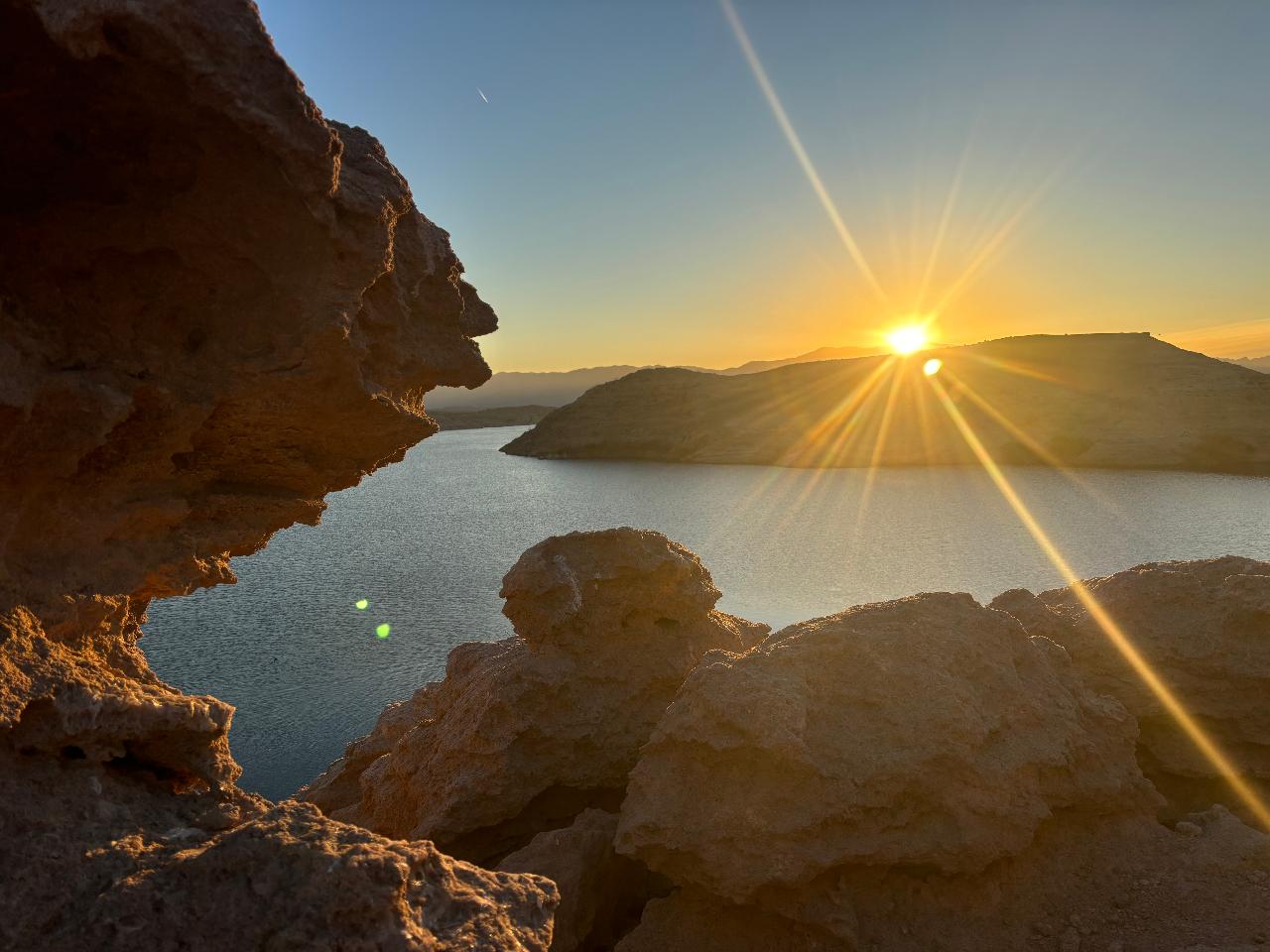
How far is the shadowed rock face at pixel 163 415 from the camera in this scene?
340 centimetres

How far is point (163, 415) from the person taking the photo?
4758 millimetres

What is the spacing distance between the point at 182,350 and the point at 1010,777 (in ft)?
23.4

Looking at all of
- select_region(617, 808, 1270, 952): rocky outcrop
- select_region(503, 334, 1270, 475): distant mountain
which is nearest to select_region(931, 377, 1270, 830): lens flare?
select_region(617, 808, 1270, 952): rocky outcrop

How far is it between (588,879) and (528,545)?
26.0 m

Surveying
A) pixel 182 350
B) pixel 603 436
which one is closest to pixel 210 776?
pixel 182 350

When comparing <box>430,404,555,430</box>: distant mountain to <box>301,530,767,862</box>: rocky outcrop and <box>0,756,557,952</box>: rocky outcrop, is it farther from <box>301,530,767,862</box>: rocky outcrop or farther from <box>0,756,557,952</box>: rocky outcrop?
<box>0,756,557,952</box>: rocky outcrop

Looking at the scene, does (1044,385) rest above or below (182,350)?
above

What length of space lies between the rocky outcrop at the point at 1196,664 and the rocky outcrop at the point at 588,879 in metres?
5.38

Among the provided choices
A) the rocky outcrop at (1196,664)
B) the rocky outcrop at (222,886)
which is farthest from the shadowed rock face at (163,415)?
the rocky outcrop at (1196,664)

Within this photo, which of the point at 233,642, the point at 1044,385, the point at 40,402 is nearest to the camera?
the point at 40,402

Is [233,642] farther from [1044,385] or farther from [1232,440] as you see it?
[1044,385]

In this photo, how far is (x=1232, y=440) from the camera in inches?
2079

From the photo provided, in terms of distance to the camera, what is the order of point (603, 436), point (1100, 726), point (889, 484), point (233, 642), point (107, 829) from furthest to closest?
point (603, 436) < point (889, 484) < point (233, 642) < point (1100, 726) < point (107, 829)

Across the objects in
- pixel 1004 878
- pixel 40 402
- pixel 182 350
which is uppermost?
pixel 182 350
